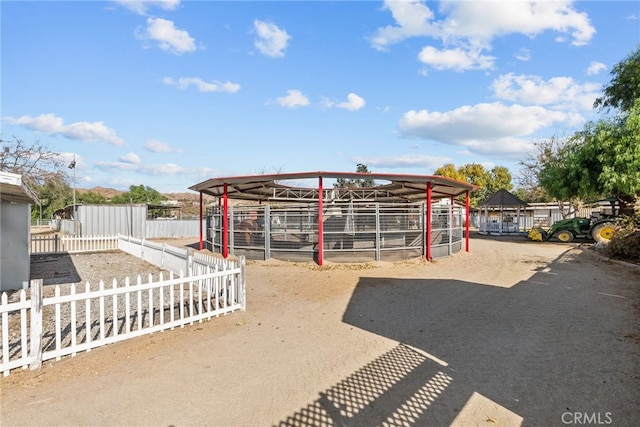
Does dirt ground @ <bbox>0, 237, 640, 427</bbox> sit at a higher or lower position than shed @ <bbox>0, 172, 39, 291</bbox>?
lower

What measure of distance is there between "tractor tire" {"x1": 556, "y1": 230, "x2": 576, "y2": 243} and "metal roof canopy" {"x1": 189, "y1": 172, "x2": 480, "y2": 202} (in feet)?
24.6

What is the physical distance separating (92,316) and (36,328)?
210 centimetres

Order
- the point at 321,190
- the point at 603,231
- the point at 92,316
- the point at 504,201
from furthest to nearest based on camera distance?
the point at 504,201 < the point at 603,231 < the point at 321,190 < the point at 92,316

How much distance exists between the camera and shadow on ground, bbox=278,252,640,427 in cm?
315

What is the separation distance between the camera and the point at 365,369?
159 inches

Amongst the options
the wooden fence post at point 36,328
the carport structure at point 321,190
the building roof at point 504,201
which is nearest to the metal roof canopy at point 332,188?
the carport structure at point 321,190

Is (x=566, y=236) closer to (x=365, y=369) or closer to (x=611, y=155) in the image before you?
(x=611, y=155)

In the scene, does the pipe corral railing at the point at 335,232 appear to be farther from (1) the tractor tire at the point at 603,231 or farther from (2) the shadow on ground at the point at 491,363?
(1) the tractor tire at the point at 603,231

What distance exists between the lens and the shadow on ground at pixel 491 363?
3152mm

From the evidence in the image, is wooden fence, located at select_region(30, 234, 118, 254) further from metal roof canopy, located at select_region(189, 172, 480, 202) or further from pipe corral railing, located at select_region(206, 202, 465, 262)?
pipe corral railing, located at select_region(206, 202, 465, 262)

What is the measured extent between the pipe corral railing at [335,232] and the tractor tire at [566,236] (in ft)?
35.2

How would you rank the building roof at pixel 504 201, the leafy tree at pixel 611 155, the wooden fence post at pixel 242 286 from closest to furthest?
the wooden fence post at pixel 242 286
the leafy tree at pixel 611 155
the building roof at pixel 504 201

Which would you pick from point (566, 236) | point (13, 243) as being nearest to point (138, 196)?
point (13, 243)

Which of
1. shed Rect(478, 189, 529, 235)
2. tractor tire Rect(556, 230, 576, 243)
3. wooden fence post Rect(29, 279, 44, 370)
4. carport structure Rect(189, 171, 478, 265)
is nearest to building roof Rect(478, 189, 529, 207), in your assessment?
shed Rect(478, 189, 529, 235)
